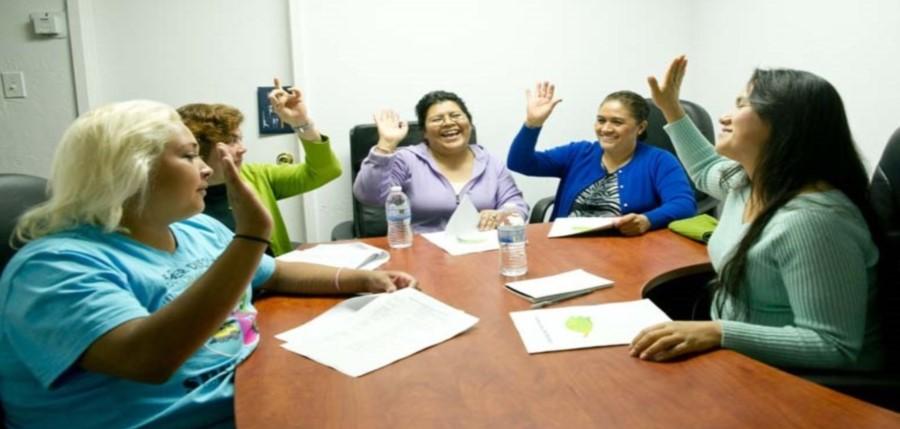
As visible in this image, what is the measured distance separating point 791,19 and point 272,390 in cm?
283

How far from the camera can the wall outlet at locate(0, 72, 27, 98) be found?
9.36ft

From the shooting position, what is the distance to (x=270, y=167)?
233cm

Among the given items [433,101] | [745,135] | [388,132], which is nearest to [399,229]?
[388,132]

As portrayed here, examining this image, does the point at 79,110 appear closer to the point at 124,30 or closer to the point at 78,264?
the point at 124,30

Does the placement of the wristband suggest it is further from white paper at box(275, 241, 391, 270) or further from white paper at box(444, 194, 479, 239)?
white paper at box(444, 194, 479, 239)

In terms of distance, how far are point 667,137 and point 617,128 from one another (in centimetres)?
63

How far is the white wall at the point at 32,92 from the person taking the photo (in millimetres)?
2822

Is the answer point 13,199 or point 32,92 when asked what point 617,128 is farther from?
point 32,92

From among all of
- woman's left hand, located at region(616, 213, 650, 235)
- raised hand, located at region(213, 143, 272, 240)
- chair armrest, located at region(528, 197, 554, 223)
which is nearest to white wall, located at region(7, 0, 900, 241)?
chair armrest, located at region(528, 197, 554, 223)

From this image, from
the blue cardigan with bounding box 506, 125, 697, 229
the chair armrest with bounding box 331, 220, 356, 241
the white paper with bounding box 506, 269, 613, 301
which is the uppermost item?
the blue cardigan with bounding box 506, 125, 697, 229

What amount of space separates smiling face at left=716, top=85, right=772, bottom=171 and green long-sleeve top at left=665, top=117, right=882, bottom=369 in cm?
18

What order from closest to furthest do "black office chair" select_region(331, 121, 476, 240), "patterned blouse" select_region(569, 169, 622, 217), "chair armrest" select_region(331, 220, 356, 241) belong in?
1. "patterned blouse" select_region(569, 169, 622, 217)
2. "chair armrest" select_region(331, 220, 356, 241)
3. "black office chair" select_region(331, 121, 476, 240)

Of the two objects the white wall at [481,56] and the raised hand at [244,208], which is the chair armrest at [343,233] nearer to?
the white wall at [481,56]

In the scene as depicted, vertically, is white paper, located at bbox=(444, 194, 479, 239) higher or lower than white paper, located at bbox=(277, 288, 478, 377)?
higher
